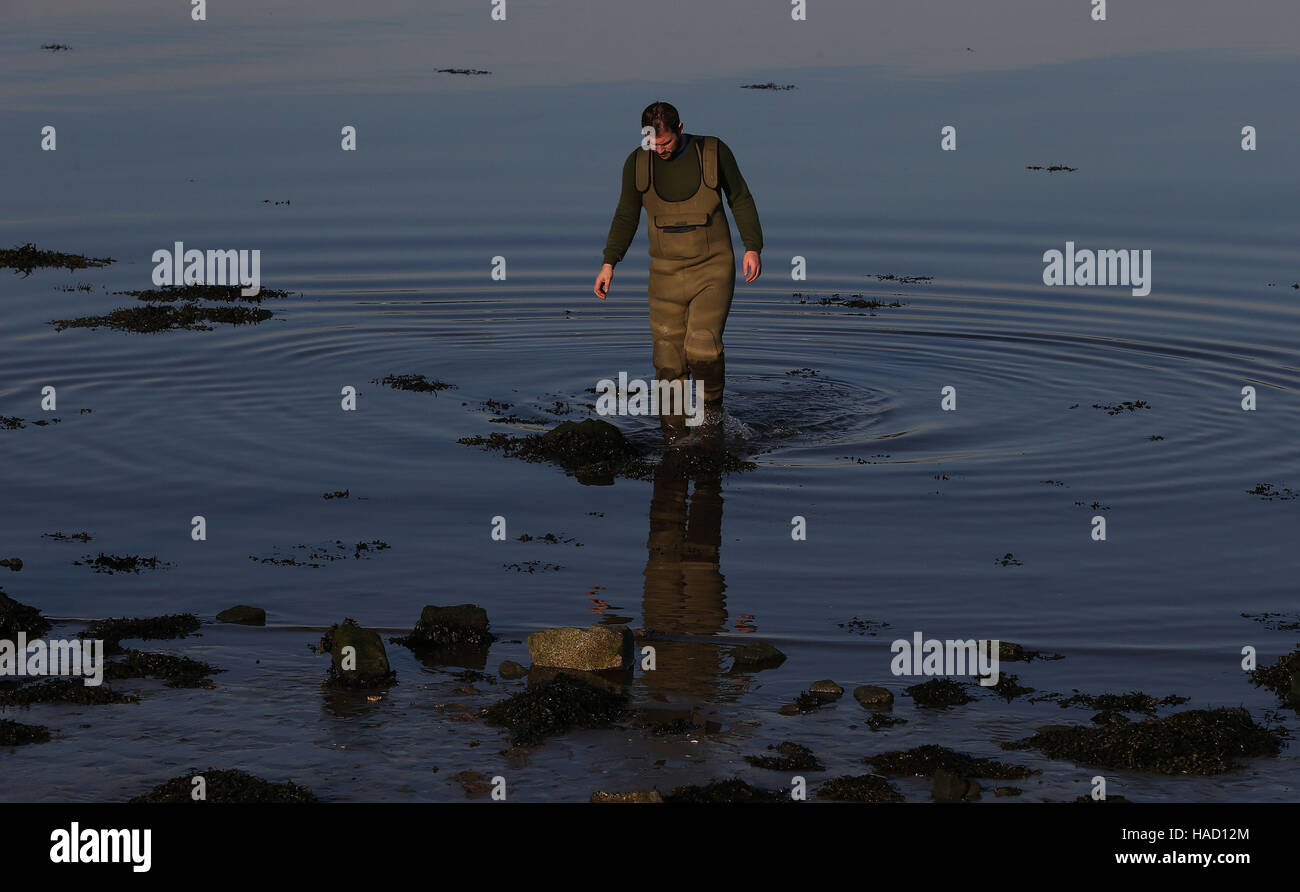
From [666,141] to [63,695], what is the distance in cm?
751

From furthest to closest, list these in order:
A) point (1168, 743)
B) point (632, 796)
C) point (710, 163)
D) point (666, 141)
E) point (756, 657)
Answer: point (710, 163) → point (666, 141) → point (756, 657) → point (1168, 743) → point (632, 796)

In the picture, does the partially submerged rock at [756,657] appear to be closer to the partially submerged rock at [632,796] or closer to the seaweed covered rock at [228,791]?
the partially submerged rock at [632,796]

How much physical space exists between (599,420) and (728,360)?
3.99 m

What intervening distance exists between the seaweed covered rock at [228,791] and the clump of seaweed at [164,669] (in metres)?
1.57

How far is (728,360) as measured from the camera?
20.2 metres

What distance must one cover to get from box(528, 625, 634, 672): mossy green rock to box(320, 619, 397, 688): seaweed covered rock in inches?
37.1

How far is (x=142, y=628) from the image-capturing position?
1138 centimetres

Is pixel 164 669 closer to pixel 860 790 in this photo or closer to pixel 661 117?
pixel 860 790

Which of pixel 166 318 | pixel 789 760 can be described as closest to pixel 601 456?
pixel 789 760

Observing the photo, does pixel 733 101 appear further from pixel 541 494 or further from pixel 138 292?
pixel 541 494

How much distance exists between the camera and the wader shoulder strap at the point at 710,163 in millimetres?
15578

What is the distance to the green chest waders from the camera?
15.8 metres

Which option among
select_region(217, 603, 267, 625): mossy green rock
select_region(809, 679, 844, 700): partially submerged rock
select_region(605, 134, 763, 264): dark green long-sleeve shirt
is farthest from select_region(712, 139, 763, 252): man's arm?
select_region(809, 679, 844, 700): partially submerged rock

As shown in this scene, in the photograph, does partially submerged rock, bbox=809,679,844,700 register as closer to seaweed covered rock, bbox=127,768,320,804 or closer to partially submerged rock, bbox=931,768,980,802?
partially submerged rock, bbox=931,768,980,802
